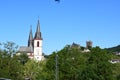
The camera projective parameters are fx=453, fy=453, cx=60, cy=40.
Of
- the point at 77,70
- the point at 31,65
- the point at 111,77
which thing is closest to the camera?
the point at 111,77

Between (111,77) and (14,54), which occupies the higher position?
(14,54)

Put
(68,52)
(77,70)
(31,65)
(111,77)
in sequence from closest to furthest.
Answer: (111,77), (77,70), (68,52), (31,65)

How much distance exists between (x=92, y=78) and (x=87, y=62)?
35.6ft

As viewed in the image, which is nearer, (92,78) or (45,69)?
(92,78)

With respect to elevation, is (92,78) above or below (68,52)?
below

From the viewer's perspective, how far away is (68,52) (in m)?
89.5

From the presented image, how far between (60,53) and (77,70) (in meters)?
7.94

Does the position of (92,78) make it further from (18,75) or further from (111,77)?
(18,75)

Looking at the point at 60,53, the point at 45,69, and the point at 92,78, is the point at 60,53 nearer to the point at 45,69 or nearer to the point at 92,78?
the point at 45,69

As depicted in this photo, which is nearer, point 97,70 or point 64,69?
point 97,70

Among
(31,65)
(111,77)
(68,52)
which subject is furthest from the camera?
(31,65)

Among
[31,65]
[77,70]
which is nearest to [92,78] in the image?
[77,70]

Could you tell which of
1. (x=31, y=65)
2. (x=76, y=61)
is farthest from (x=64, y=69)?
(x=31, y=65)

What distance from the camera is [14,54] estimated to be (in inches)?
3482
